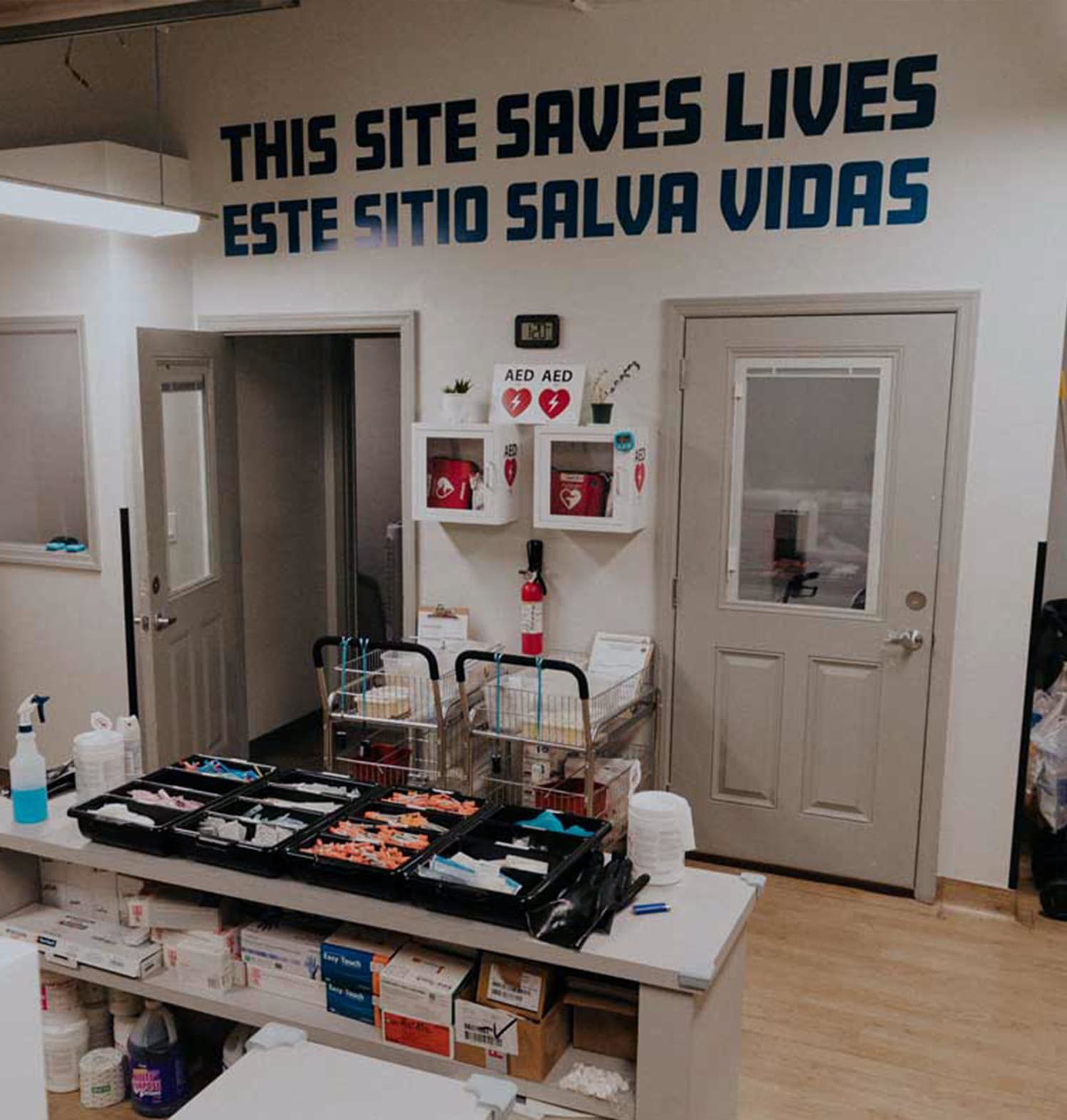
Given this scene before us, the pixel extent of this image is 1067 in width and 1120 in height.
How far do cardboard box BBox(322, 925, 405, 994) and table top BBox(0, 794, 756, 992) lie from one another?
85 millimetres

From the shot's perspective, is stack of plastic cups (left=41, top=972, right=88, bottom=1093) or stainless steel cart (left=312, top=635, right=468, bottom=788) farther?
stainless steel cart (left=312, top=635, right=468, bottom=788)

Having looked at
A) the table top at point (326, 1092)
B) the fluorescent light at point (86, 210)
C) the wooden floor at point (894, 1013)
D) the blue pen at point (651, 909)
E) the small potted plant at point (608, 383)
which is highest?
the fluorescent light at point (86, 210)

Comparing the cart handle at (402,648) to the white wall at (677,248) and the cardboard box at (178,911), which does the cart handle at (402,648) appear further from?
the cardboard box at (178,911)

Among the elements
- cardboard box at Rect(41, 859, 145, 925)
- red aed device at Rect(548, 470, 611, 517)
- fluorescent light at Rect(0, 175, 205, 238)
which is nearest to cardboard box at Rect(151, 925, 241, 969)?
cardboard box at Rect(41, 859, 145, 925)

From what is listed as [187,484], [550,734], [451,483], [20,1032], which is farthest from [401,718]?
[20,1032]

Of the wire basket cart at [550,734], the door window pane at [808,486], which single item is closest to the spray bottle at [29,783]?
the wire basket cart at [550,734]

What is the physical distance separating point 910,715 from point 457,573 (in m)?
1.90

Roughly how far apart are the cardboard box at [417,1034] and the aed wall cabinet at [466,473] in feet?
7.60

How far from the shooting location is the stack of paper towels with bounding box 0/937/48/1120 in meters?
1.04

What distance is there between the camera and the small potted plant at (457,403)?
4.55 metres

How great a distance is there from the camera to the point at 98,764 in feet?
9.46

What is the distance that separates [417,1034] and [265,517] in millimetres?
3711

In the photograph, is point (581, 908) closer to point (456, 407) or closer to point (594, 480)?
point (594, 480)

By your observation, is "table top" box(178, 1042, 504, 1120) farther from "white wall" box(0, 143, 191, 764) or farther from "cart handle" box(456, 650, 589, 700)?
"white wall" box(0, 143, 191, 764)
